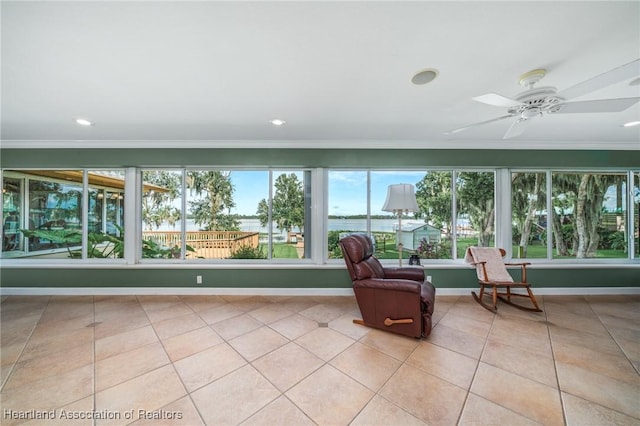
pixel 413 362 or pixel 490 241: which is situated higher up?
pixel 490 241

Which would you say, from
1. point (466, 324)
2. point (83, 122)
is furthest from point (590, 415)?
point (83, 122)

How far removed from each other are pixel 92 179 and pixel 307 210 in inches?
141

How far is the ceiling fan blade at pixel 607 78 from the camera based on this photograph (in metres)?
1.23

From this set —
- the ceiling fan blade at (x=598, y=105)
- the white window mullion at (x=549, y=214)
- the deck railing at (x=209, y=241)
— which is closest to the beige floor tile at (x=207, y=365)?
the deck railing at (x=209, y=241)

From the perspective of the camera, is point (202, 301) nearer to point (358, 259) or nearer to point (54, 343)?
point (54, 343)

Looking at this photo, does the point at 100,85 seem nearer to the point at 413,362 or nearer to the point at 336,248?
the point at 336,248

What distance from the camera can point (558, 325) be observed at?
2686 millimetres

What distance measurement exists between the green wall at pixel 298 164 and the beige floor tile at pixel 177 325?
843mm

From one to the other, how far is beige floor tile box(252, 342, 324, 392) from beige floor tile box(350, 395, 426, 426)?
1.76 feet

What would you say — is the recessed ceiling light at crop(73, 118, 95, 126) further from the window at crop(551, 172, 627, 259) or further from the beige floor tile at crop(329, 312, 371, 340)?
the window at crop(551, 172, 627, 259)

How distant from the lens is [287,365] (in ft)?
6.55

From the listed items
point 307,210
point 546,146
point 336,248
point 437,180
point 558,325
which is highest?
point 546,146

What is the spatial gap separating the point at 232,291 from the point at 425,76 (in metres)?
3.74

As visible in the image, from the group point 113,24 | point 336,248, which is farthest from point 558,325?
point 113,24
